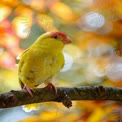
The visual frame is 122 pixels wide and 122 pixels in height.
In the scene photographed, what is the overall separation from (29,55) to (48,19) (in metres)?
0.18

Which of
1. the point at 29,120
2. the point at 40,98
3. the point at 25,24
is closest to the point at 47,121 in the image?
the point at 29,120

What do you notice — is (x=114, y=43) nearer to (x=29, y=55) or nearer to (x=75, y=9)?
(x=75, y=9)

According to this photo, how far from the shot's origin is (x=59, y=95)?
69cm

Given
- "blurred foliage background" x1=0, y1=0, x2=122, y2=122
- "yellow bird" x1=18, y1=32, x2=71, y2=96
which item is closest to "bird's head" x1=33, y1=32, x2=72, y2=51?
"yellow bird" x1=18, y1=32, x2=71, y2=96

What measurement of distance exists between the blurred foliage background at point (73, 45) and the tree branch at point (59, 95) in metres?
0.13

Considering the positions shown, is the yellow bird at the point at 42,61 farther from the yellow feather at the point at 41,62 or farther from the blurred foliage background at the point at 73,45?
the blurred foliage background at the point at 73,45

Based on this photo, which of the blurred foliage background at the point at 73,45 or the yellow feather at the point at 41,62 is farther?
the blurred foliage background at the point at 73,45

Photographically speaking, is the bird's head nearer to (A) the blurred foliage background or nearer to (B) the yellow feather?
(B) the yellow feather

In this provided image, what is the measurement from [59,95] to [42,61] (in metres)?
0.10

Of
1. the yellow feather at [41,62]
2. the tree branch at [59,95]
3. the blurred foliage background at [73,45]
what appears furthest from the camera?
the blurred foliage background at [73,45]

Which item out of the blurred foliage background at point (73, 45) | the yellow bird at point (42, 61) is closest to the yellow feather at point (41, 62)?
the yellow bird at point (42, 61)

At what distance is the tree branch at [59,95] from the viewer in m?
0.61

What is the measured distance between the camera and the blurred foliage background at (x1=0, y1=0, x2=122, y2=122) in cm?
85

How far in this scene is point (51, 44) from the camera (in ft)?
2.52
